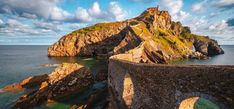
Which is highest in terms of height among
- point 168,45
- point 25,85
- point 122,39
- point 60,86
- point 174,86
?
point 122,39

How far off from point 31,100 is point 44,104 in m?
1.80

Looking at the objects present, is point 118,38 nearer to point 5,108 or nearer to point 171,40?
point 171,40

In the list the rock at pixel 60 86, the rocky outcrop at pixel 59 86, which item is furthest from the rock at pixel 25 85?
the rock at pixel 60 86

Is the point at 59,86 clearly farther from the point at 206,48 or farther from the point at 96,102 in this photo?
the point at 206,48

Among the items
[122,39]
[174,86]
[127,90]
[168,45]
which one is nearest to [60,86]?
[127,90]

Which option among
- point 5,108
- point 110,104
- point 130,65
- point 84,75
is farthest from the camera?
point 84,75

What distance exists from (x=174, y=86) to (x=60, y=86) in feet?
74.8

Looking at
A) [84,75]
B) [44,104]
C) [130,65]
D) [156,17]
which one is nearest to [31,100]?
[44,104]

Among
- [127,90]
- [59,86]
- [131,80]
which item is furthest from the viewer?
[59,86]

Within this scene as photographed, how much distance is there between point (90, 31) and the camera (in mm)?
113188

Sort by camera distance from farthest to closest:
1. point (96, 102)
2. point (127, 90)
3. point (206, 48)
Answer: point (206, 48), point (96, 102), point (127, 90)

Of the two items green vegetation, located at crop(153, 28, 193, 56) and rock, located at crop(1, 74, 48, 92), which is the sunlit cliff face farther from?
green vegetation, located at crop(153, 28, 193, 56)

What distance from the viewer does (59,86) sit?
34.4m

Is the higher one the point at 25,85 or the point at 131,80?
the point at 131,80
